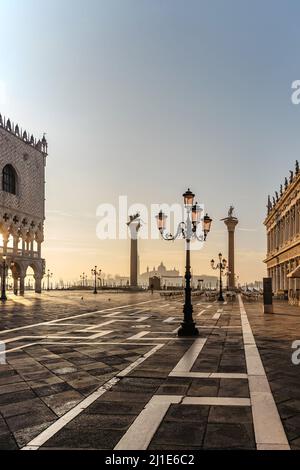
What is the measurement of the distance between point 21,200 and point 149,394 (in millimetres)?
62195

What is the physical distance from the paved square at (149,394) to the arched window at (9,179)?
54.3m

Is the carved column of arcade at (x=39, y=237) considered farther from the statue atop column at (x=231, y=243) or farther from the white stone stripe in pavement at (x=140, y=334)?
the white stone stripe in pavement at (x=140, y=334)

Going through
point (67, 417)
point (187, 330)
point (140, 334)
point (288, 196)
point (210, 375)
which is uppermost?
point (288, 196)

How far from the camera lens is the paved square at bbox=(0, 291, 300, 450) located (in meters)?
4.78

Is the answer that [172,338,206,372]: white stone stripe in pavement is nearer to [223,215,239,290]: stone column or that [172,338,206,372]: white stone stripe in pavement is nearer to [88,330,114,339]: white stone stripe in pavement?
[88,330,114,339]: white stone stripe in pavement

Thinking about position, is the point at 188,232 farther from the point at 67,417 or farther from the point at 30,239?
the point at 30,239

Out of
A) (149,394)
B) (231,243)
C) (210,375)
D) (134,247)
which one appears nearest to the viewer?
(149,394)

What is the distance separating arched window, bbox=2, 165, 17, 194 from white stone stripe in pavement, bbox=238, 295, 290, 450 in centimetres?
5937

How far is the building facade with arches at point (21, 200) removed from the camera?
199 ft

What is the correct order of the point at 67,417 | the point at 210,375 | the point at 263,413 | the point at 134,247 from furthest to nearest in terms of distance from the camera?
the point at 134,247
the point at 210,375
the point at 263,413
the point at 67,417

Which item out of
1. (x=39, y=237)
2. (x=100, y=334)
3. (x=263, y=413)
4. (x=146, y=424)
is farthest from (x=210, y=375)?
(x=39, y=237)

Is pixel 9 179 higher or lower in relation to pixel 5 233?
higher

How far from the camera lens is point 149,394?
6.51 m

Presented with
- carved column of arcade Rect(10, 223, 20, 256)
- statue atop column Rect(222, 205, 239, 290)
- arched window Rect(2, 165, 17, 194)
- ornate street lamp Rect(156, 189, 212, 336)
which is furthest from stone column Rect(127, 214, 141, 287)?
ornate street lamp Rect(156, 189, 212, 336)
